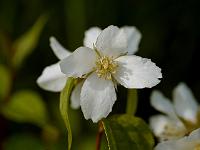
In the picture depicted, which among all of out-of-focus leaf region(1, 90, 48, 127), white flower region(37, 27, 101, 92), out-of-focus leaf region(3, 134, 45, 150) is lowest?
out-of-focus leaf region(3, 134, 45, 150)

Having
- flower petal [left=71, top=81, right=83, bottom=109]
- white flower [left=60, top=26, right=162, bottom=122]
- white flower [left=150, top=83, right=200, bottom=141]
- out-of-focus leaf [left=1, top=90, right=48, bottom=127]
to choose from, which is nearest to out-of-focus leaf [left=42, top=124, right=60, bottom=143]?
out-of-focus leaf [left=1, top=90, right=48, bottom=127]

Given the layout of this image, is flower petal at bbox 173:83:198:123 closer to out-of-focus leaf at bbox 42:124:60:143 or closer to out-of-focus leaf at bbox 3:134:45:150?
out-of-focus leaf at bbox 42:124:60:143

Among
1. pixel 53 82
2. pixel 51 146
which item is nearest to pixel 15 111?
pixel 51 146

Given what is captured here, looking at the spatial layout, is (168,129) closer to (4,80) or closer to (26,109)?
(26,109)

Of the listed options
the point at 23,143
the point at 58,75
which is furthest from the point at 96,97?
the point at 23,143

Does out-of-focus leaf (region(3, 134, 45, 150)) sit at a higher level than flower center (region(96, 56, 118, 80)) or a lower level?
lower

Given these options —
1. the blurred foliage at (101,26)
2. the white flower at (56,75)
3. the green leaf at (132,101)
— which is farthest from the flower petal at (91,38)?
the blurred foliage at (101,26)
